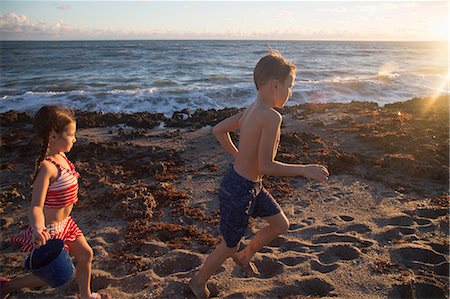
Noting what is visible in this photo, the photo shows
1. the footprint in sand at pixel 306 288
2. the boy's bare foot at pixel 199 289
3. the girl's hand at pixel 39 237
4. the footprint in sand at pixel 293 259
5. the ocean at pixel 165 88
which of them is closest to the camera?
the girl's hand at pixel 39 237

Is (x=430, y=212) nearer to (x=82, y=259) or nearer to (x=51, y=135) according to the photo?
(x=82, y=259)

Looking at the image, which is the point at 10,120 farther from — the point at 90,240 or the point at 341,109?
the point at 341,109

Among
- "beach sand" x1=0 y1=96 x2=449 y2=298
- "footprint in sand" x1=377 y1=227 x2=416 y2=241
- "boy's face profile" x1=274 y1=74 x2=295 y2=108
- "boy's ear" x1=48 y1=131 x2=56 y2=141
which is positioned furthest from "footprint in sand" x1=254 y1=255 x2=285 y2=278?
"boy's ear" x1=48 y1=131 x2=56 y2=141

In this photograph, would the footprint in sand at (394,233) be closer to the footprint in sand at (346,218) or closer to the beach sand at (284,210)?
the beach sand at (284,210)

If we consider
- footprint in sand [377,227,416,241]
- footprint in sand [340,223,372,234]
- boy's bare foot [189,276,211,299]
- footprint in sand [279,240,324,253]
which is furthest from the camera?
footprint in sand [340,223,372,234]

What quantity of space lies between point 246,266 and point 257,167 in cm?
105

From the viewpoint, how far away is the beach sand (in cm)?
306

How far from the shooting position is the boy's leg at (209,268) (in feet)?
8.79

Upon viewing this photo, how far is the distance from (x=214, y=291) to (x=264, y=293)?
0.42 metres

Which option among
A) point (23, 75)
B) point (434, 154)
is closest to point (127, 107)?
point (434, 154)

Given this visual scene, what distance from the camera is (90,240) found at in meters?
3.70

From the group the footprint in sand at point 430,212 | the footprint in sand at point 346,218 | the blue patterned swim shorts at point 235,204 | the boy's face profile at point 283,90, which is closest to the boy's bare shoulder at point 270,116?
the boy's face profile at point 283,90

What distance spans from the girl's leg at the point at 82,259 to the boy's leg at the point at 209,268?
0.80m

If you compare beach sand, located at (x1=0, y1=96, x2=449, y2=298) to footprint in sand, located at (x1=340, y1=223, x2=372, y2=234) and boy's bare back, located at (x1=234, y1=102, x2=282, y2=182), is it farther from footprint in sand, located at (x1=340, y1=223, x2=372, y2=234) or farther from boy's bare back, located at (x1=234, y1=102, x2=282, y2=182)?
boy's bare back, located at (x1=234, y1=102, x2=282, y2=182)
